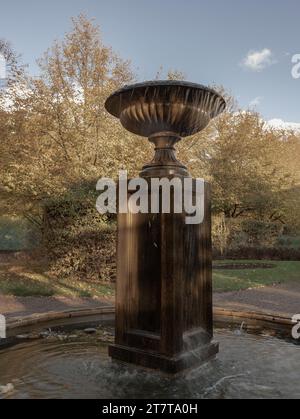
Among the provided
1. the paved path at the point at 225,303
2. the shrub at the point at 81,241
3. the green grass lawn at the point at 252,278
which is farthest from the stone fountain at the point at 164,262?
the shrub at the point at 81,241

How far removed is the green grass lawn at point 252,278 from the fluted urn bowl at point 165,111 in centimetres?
787

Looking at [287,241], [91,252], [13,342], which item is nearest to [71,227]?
[91,252]

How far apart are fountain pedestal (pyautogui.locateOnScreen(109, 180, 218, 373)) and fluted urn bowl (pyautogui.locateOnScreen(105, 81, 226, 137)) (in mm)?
819

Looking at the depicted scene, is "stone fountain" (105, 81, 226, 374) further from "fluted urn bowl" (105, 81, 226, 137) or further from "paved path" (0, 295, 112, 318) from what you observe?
"paved path" (0, 295, 112, 318)

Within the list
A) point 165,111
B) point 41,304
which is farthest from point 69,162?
point 165,111

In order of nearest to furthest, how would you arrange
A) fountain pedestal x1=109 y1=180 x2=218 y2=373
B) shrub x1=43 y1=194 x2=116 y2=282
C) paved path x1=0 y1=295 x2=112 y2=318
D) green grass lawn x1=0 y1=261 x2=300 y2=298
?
fountain pedestal x1=109 y1=180 x2=218 y2=373 < paved path x1=0 y1=295 x2=112 y2=318 < green grass lawn x1=0 y1=261 x2=300 y2=298 < shrub x1=43 y1=194 x2=116 y2=282

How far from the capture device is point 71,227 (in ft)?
41.0

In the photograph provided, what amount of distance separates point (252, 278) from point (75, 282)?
→ 6493 mm

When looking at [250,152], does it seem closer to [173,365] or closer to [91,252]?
[91,252]

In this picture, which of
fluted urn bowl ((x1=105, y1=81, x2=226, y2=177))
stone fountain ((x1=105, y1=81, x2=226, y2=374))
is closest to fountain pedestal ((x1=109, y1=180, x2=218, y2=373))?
stone fountain ((x1=105, y1=81, x2=226, y2=374))

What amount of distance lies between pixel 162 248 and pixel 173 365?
1163 millimetres

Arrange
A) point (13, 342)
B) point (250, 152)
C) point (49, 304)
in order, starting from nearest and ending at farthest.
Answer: point (13, 342) → point (49, 304) → point (250, 152)

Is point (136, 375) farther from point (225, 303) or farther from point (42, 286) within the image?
point (42, 286)

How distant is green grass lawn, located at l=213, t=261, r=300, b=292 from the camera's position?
1237cm
